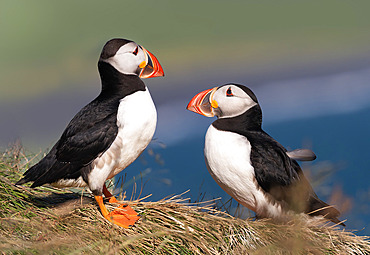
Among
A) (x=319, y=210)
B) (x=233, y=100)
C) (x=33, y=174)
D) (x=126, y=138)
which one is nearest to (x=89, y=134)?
(x=126, y=138)

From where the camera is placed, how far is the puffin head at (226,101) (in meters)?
2.85

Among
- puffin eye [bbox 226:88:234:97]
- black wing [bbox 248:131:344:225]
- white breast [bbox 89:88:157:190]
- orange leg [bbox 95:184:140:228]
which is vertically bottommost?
orange leg [bbox 95:184:140:228]

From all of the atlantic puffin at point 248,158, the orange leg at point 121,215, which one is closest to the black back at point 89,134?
the orange leg at point 121,215

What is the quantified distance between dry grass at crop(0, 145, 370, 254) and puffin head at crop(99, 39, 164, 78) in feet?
2.70

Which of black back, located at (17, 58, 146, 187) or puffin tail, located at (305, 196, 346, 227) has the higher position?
black back, located at (17, 58, 146, 187)

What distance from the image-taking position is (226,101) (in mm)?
2850

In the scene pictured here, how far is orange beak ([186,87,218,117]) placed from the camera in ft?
9.51

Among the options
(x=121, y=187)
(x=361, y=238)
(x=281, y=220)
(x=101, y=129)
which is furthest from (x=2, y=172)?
(x=361, y=238)

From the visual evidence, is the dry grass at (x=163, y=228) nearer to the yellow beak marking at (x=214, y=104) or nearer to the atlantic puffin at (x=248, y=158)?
the atlantic puffin at (x=248, y=158)

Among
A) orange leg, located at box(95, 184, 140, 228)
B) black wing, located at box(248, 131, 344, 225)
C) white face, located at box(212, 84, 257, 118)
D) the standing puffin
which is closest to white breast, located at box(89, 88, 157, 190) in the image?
the standing puffin

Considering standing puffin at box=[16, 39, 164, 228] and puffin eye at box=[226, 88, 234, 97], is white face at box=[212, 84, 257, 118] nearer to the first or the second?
puffin eye at box=[226, 88, 234, 97]

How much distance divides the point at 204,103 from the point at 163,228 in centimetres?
83

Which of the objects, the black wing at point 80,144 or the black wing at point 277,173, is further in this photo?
the black wing at point 277,173

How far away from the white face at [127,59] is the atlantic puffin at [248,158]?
1.48 feet
